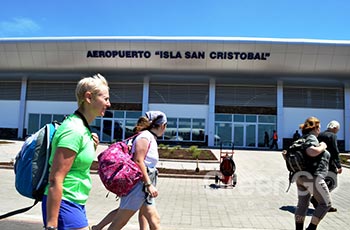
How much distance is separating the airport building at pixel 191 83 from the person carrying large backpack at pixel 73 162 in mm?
23381

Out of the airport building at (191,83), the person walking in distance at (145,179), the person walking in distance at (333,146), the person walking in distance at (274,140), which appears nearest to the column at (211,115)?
the airport building at (191,83)

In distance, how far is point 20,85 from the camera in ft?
102

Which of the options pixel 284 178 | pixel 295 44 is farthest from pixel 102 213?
pixel 295 44

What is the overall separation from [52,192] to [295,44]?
82.8 ft

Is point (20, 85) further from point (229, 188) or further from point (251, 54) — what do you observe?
point (229, 188)

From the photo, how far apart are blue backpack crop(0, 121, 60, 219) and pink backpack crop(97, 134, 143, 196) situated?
972 millimetres

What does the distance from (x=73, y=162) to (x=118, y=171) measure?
3.33ft

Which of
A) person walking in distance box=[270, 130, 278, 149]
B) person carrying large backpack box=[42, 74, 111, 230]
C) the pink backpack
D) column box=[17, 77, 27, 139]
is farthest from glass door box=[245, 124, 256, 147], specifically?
person carrying large backpack box=[42, 74, 111, 230]

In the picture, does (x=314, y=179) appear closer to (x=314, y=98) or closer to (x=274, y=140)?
(x=274, y=140)

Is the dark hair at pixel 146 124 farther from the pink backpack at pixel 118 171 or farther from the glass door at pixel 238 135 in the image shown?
the glass door at pixel 238 135

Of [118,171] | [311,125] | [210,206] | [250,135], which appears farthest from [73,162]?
[250,135]

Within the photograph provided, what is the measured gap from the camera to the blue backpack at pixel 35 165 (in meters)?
2.18

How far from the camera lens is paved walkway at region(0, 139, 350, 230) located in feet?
17.8

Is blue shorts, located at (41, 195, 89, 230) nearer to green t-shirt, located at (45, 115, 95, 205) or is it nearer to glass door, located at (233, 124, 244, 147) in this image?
green t-shirt, located at (45, 115, 95, 205)
